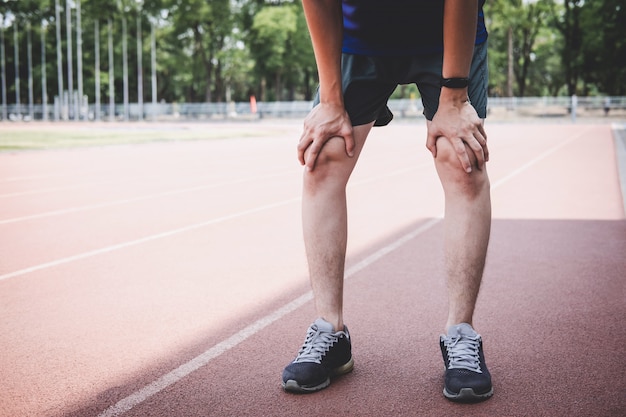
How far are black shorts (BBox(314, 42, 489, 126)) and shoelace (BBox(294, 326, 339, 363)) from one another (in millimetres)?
822

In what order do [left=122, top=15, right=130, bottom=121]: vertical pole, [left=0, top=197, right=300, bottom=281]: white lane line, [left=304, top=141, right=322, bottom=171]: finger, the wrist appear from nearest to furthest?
the wrist < [left=304, top=141, right=322, bottom=171]: finger < [left=0, top=197, right=300, bottom=281]: white lane line < [left=122, top=15, right=130, bottom=121]: vertical pole

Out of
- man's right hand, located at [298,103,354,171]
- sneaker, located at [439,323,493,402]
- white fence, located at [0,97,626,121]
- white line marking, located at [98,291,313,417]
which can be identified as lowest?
white line marking, located at [98,291,313,417]

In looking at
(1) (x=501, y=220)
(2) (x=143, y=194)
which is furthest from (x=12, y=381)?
(2) (x=143, y=194)

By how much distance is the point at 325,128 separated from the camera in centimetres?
247

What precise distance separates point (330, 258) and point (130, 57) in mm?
58486

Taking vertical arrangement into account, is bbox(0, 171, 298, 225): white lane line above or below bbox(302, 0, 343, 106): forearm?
below

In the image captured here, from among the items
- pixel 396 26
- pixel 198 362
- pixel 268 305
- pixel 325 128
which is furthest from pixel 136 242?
pixel 396 26

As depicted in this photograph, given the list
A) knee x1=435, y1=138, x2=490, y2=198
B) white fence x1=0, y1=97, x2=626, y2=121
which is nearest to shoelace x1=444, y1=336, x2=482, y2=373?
knee x1=435, y1=138, x2=490, y2=198

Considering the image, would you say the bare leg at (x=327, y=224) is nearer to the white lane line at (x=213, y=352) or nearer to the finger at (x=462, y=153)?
the finger at (x=462, y=153)

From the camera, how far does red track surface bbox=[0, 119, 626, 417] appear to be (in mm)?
2418

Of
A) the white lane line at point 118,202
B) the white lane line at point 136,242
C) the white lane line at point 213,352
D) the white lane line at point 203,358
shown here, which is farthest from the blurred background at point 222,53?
the white lane line at point 203,358

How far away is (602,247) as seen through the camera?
5141 mm

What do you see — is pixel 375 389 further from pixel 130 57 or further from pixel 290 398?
pixel 130 57

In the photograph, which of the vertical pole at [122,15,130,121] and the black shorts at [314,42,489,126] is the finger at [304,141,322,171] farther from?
the vertical pole at [122,15,130,121]
